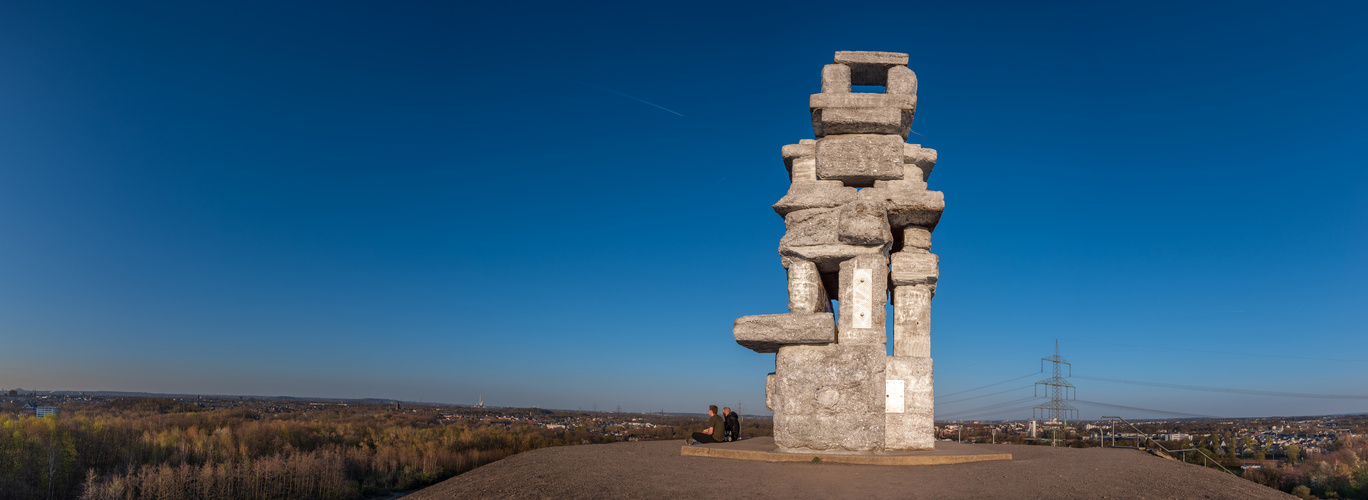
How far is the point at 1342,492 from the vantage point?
582 inches

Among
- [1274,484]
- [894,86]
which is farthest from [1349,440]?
[894,86]

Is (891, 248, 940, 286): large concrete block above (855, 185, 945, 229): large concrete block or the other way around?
the other way around

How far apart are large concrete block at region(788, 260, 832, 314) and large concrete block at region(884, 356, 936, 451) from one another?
4.30ft

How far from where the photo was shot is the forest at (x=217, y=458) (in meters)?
11.9

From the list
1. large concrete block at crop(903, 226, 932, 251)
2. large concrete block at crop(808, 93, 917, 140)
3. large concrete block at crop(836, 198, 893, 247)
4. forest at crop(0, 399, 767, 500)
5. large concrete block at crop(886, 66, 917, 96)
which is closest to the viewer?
large concrete block at crop(836, 198, 893, 247)

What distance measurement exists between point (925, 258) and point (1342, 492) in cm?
1339

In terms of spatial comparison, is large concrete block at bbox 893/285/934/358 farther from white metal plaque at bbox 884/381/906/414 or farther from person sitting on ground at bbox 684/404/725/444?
person sitting on ground at bbox 684/404/725/444

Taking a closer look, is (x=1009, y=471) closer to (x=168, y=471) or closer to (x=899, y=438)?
(x=899, y=438)

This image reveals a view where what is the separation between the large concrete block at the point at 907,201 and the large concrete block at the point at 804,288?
1.23 meters

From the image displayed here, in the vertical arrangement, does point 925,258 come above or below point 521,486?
above

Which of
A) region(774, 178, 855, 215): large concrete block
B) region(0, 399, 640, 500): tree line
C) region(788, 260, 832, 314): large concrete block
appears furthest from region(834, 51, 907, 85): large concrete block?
region(0, 399, 640, 500): tree line

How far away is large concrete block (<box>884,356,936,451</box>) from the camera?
8844 millimetres

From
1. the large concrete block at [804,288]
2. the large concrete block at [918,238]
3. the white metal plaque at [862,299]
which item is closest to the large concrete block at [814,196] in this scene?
the large concrete block at [804,288]

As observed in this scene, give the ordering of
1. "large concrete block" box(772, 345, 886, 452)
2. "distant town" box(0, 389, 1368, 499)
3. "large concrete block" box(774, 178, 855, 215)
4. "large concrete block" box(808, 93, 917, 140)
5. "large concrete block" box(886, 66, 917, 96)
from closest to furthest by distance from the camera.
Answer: "large concrete block" box(772, 345, 886, 452)
"large concrete block" box(774, 178, 855, 215)
"large concrete block" box(808, 93, 917, 140)
"large concrete block" box(886, 66, 917, 96)
"distant town" box(0, 389, 1368, 499)
